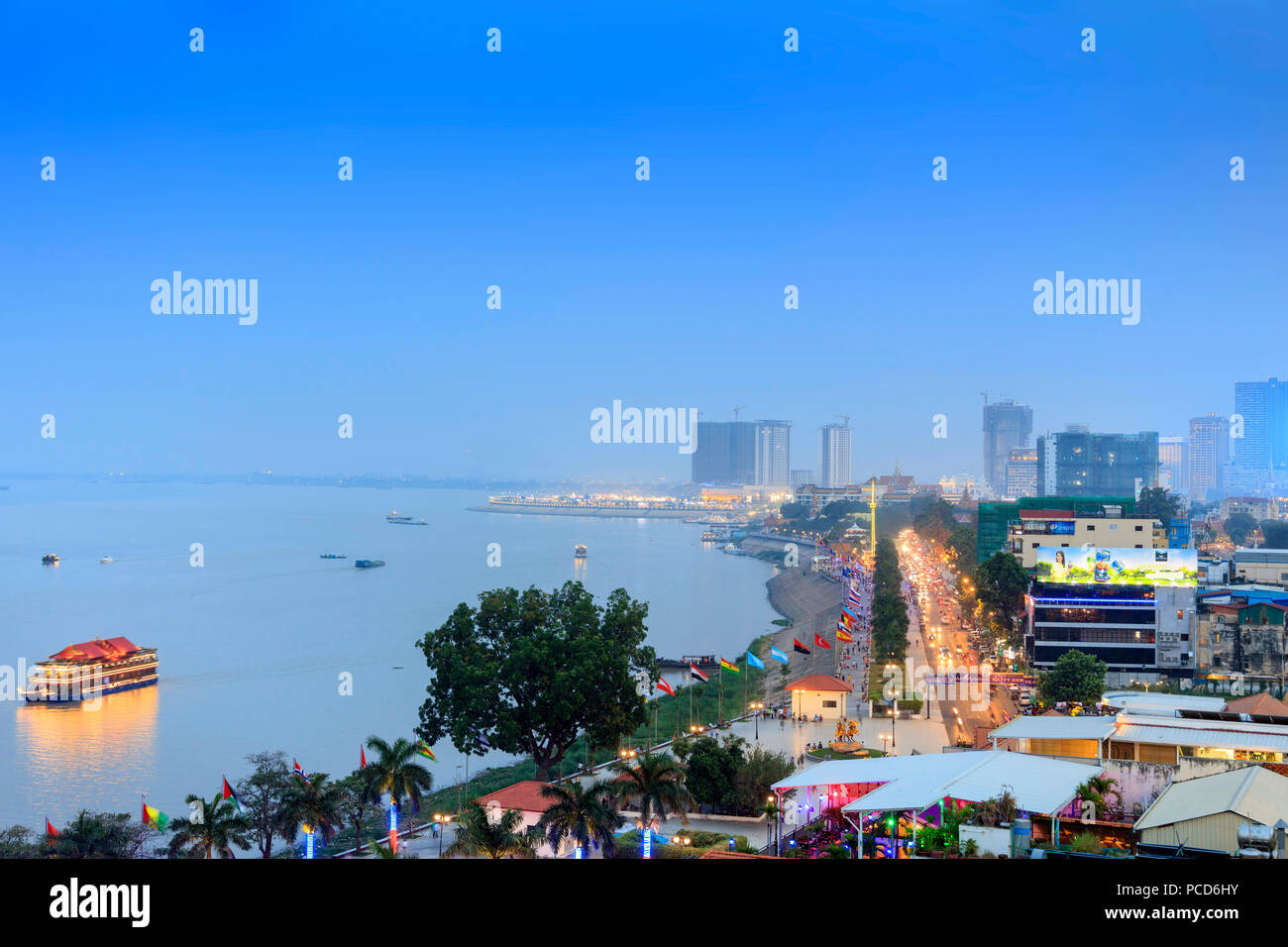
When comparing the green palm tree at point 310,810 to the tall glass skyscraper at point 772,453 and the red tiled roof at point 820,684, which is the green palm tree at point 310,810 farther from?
the tall glass skyscraper at point 772,453

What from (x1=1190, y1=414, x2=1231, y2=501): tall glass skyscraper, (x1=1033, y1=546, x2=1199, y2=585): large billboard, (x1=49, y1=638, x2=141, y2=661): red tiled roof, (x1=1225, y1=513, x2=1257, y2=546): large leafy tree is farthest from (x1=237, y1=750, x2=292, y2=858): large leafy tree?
(x1=1190, y1=414, x2=1231, y2=501): tall glass skyscraper

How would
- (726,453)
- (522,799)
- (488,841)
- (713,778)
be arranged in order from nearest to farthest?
(488,841)
(522,799)
(713,778)
(726,453)

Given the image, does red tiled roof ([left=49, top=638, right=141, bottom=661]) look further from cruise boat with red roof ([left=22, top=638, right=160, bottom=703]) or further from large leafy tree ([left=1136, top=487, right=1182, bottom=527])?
large leafy tree ([left=1136, top=487, right=1182, bottom=527])

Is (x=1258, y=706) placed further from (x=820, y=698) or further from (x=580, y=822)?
(x=580, y=822)

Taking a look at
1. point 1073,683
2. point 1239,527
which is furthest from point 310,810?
point 1239,527

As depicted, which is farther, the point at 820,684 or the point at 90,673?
the point at 90,673
